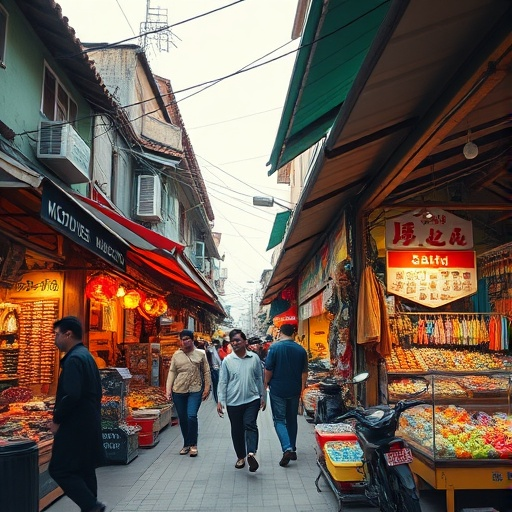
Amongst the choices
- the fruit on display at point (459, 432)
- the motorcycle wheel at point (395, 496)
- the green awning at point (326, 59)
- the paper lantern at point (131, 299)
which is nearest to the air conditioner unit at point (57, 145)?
the green awning at point (326, 59)

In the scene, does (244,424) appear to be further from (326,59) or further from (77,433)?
(326,59)

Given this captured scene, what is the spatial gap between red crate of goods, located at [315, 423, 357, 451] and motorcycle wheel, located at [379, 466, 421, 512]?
1.62 metres

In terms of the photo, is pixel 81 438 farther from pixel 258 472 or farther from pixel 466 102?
pixel 466 102

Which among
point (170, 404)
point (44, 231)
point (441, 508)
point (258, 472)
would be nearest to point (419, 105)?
point (441, 508)

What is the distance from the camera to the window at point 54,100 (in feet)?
31.0

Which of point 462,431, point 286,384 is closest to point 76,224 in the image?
point 286,384

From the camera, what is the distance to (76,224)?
629 centimetres

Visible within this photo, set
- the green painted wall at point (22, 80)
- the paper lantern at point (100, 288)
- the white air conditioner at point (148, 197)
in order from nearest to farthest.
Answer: the green painted wall at point (22, 80)
the paper lantern at point (100, 288)
the white air conditioner at point (148, 197)

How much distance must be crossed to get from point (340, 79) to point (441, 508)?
492 cm

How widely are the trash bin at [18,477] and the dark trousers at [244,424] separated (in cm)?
326

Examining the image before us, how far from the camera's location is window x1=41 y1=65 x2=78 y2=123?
944 centimetres

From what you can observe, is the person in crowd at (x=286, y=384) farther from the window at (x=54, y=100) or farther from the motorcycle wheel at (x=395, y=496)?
the window at (x=54, y=100)

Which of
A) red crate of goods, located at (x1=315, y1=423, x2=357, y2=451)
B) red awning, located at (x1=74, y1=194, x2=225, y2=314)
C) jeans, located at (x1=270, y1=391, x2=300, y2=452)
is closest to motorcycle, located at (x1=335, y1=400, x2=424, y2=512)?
red crate of goods, located at (x1=315, y1=423, x2=357, y2=451)

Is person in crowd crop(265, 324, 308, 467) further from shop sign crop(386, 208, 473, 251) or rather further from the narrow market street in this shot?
shop sign crop(386, 208, 473, 251)
